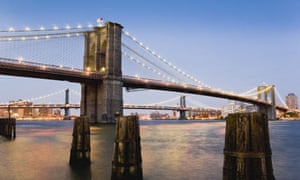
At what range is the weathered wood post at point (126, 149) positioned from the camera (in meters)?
5.96

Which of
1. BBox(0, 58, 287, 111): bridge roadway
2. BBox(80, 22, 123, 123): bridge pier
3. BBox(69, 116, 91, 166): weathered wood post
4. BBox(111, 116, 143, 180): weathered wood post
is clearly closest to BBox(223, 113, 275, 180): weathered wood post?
BBox(111, 116, 143, 180): weathered wood post

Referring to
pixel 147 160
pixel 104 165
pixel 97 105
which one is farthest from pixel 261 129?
pixel 97 105

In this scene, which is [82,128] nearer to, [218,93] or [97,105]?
[97,105]

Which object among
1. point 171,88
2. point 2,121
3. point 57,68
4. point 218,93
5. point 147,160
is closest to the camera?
point 147,160

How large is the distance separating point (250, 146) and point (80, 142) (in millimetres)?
6599

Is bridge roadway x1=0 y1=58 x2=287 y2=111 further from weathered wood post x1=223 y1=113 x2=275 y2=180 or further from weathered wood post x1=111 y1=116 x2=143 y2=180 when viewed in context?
weathered wood post x1=223 y1=113 x2=275 y2=180

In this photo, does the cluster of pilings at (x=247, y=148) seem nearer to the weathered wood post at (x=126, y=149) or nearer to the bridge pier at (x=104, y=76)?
the weathered wood post at (x=126, y=149)

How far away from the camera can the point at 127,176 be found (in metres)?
6.02

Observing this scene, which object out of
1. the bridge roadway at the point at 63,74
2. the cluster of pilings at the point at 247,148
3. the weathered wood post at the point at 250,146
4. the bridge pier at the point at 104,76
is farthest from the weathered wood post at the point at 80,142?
the bridge pier at the point at 104,76

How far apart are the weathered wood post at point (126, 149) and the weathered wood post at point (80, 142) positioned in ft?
9.67

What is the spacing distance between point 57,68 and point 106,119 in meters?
11.0

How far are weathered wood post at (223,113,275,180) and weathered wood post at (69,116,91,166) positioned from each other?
6.30 meters

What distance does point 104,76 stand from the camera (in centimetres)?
4528

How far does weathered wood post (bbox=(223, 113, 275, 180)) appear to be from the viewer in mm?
3240
